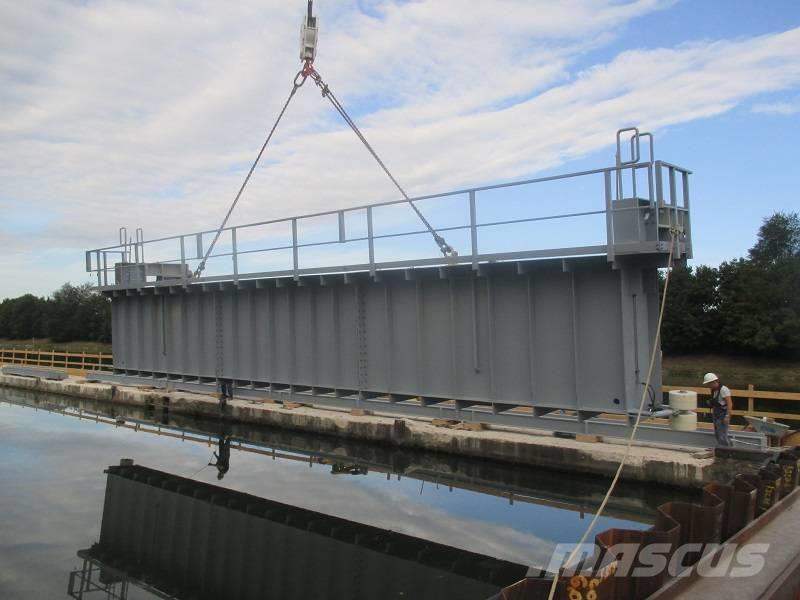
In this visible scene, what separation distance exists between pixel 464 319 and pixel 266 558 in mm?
5890

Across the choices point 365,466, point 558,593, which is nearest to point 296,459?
point 365,466

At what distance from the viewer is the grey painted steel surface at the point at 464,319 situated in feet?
37.6

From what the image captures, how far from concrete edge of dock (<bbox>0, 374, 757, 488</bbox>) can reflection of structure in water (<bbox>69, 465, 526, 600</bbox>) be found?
146 inches

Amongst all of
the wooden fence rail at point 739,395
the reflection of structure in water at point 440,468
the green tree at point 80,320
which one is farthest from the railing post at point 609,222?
the green tree at point 80,320

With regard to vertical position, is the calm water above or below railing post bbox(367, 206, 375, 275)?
below

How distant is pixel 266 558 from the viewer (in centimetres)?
964

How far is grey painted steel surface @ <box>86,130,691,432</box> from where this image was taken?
11.5m

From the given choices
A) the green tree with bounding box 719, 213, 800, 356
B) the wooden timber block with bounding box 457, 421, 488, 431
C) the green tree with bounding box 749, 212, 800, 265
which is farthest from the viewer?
the green tree with bounding box 749, 212, 800, 265

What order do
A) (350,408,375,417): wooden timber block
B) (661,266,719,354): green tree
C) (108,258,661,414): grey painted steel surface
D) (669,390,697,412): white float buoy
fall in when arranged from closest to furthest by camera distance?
(108,258,661,414): grey painted steel surface
(669,390,697,412): white float buoy
(350,408,375,417): wooden timber block
(661,266,719,354): green tree

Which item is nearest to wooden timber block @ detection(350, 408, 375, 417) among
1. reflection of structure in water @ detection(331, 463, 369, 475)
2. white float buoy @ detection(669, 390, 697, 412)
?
reflection of structure in water @ detection(331, 463, 369, 475)

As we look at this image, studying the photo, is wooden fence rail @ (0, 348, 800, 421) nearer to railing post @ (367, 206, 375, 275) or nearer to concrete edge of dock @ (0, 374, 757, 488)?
concrete edge of dock @ (0, 374, 757, 488)

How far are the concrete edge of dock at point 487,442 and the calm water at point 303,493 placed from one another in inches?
9.8

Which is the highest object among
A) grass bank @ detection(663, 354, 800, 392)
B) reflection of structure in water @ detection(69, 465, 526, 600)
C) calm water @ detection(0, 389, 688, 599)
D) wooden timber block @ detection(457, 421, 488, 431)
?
wooden timber block @ detection(457, 421, 488, 431)

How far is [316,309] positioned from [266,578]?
8031 millimetres
